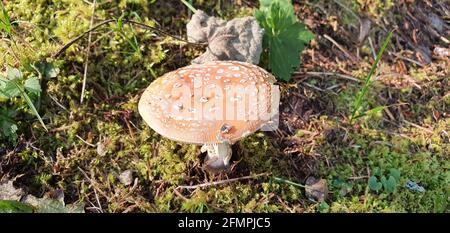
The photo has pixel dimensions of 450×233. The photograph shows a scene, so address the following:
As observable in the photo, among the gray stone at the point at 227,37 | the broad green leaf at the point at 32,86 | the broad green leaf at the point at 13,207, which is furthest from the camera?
the gray stone at the point at 227,37

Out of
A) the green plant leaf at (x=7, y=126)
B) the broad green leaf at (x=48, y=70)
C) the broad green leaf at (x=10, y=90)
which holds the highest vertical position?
the broad green leaf at (x=48, y=70)

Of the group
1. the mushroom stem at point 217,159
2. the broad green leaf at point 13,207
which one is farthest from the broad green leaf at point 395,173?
the broad green leaf at point 13,207

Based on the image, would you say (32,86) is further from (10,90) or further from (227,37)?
(227,37)

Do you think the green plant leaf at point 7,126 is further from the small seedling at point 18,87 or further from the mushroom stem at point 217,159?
the mushroom stem at point 217,159

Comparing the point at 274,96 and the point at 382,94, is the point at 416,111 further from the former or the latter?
the point at 274,96

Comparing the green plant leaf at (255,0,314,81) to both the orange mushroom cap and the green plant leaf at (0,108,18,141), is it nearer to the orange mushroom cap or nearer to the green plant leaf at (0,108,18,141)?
the orange mushroom cap

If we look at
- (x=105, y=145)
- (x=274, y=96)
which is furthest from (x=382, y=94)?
→ (x=105, y=145)
